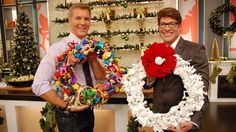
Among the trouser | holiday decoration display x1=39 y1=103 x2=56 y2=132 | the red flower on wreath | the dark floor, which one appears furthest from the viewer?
the dark floor

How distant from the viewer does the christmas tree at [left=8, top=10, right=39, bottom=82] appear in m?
4.05

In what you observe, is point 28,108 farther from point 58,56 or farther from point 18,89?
point 58,56

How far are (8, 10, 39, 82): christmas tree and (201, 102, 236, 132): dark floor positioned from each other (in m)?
3.05

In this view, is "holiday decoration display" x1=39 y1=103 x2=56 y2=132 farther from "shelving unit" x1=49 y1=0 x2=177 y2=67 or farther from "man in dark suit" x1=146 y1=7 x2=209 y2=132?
"shelving unit" x1=49 y1=0 x2=177 y2=67

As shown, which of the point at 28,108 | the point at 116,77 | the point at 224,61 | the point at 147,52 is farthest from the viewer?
the point at 224,61

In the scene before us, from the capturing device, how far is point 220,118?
4719mm

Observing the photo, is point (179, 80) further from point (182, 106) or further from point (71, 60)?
point (71, 60)

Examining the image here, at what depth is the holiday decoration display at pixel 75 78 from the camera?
1672 mm

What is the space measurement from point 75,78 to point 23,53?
295 cm

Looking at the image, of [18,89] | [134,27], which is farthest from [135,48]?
[18,89]

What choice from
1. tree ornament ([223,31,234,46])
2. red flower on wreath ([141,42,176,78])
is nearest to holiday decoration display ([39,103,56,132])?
red flower on wreath ([141,42,176,78])

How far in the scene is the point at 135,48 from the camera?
6766mm

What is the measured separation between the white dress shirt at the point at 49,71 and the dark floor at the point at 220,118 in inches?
118

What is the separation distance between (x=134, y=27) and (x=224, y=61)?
256cm
